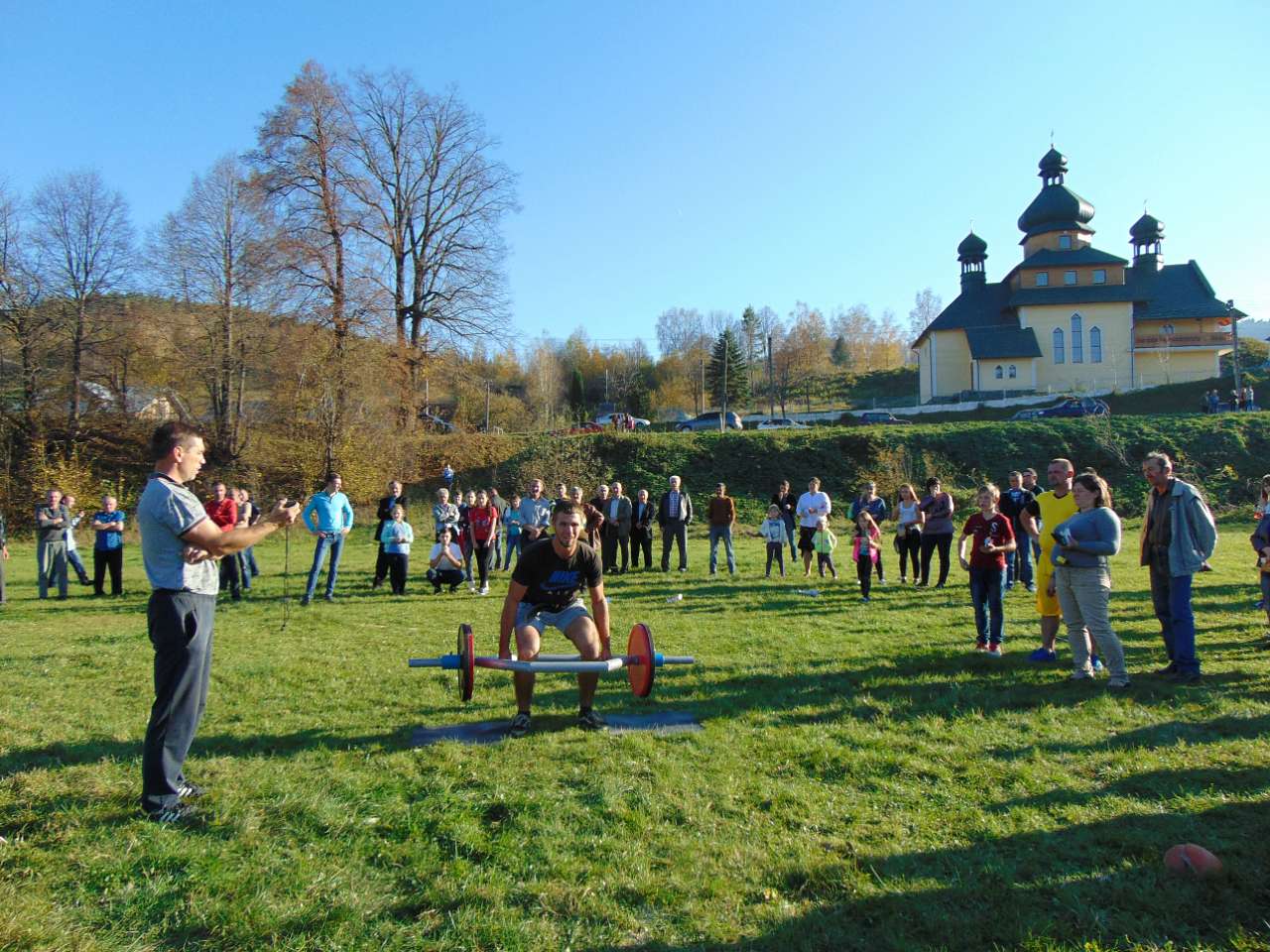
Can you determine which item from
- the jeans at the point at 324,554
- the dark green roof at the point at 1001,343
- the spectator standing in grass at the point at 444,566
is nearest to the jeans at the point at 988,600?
the spectator standing in grass at the point at 444,566

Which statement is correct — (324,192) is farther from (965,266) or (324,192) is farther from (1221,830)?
(965,266)

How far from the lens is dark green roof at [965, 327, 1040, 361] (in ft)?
195

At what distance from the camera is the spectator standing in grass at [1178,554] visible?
23.9ft

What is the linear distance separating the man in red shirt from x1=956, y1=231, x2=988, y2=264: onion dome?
224 feet

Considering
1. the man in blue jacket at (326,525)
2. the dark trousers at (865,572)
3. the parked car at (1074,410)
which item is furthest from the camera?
the parked car at (1074,410)

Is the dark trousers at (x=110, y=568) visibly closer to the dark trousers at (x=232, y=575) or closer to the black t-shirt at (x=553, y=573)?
the dark trousers at (x=232, y=575)

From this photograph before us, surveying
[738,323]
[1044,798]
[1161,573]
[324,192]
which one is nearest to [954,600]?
[1161,573]

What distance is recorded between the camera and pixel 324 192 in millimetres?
34562

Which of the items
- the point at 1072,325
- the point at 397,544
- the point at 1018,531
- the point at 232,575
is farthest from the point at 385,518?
the point at 1072,325

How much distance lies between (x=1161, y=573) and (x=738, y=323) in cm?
9046

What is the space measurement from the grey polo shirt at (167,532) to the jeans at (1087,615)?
7181 millimetres

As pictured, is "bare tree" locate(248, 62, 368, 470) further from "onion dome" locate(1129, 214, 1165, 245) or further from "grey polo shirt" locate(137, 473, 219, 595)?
"onion dome" locate(1129, 214, 1165, 245)

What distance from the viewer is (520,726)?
20.2 ft

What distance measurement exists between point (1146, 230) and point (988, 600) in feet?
238
